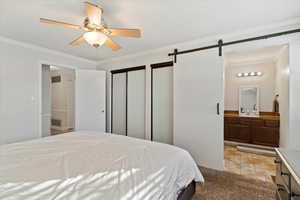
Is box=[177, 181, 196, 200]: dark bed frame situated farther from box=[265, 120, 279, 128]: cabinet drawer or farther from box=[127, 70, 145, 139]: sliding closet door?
box=[265, 120, 279, 128]: cabinet drawer

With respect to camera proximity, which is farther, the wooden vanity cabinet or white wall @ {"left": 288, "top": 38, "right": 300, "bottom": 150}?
the wooden vanity cabinet

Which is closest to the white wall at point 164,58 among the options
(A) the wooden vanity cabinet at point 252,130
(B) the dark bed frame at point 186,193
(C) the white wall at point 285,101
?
(C) the white wall at point 285,101

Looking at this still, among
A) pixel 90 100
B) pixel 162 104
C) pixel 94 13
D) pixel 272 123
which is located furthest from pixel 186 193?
pixel 272 123

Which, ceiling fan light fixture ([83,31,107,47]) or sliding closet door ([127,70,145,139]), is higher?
ceiling fan light fixture ([83,31,107,47])

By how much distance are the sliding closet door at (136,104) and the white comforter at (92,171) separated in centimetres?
177

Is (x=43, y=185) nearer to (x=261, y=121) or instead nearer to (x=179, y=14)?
(x=179, y=14)

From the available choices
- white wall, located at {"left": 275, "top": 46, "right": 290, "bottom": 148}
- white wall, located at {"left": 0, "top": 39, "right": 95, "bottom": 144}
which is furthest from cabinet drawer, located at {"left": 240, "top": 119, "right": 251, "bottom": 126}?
white wall, located at {"left": 0, "top": 39, "right": 95, "bottom": 144}

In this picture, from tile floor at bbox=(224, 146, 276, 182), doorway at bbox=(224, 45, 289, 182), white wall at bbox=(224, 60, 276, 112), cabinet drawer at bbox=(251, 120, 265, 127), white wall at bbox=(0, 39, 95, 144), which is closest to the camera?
tile floor at bbox=(224, 146, 276, 182)

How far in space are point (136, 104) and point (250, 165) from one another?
8.82ft

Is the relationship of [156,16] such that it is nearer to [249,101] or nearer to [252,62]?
[252,62]

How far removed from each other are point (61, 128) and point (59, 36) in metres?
4.20

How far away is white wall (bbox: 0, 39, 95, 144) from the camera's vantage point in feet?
8.88

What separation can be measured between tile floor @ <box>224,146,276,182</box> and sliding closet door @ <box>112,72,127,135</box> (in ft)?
8.39

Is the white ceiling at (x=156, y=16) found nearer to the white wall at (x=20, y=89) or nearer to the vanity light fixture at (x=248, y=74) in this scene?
the white wall at (x=20, y=89)
